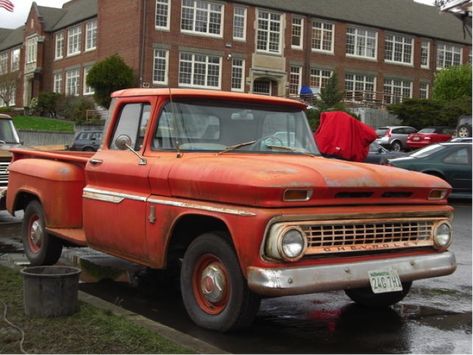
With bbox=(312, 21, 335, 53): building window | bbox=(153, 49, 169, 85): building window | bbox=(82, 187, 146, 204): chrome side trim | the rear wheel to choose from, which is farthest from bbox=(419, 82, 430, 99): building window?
bbox=(82, 187, 146, 204): chrome side trim

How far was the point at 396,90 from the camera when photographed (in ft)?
183

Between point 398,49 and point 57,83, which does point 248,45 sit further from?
point 57,83

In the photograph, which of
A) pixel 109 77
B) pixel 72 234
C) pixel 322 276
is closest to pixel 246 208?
pixel 322 276

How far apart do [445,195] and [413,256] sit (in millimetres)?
693

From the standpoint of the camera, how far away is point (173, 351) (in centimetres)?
448

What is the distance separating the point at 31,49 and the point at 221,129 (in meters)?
58.4

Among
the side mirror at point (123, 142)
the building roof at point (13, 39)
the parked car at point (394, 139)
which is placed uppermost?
the building roof at point (13, 39)

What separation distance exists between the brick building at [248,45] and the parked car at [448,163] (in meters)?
Answer: 28.8

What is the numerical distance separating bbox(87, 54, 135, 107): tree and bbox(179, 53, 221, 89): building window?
461cm

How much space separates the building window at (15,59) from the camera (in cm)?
6262

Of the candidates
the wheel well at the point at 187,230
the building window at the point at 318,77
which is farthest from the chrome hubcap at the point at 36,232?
the building window at the point at 318,77

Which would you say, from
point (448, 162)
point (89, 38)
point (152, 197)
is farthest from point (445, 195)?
point (89, 38)

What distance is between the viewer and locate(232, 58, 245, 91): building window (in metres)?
47.0

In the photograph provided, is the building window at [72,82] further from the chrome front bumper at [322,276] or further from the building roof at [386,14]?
the chrome front bumper at [322,276]
